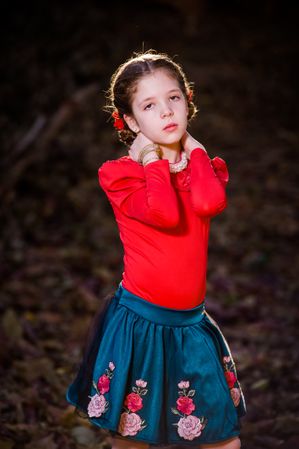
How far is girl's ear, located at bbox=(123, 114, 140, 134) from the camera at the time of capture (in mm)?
2391

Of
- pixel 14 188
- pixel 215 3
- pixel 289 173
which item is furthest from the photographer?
pixel 215 3

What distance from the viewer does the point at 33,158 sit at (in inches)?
268

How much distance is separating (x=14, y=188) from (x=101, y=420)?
14.6 ft

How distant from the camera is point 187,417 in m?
2.29

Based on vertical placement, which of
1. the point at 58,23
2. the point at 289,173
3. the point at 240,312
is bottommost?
the point at 240,312

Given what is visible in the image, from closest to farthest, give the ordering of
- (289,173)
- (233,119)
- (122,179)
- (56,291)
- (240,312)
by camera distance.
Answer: (122,179)
(240,312)
(56,291)
(289,173)
(233,119)

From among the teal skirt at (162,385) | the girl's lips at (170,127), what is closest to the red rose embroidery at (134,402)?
the teal skirt at (162,385)

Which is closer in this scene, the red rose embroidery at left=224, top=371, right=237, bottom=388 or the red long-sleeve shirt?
the red long-sleeve shirt

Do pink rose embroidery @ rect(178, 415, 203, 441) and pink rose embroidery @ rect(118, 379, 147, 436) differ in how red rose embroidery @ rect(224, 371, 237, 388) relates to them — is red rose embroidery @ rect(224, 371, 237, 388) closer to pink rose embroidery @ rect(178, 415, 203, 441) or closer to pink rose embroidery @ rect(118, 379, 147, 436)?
pink rose embroidery @ rect(178, 415, 203, 441)

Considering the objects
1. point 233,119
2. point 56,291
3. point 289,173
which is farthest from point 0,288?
point 233,119

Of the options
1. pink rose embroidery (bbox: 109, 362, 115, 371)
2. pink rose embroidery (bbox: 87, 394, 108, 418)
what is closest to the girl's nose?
pink rose embroidery (bbox: 109, 362, 115, 371)

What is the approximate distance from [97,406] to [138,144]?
3.27ft

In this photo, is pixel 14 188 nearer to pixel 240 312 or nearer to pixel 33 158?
pixel 33 158

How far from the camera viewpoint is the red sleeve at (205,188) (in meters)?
2.18
